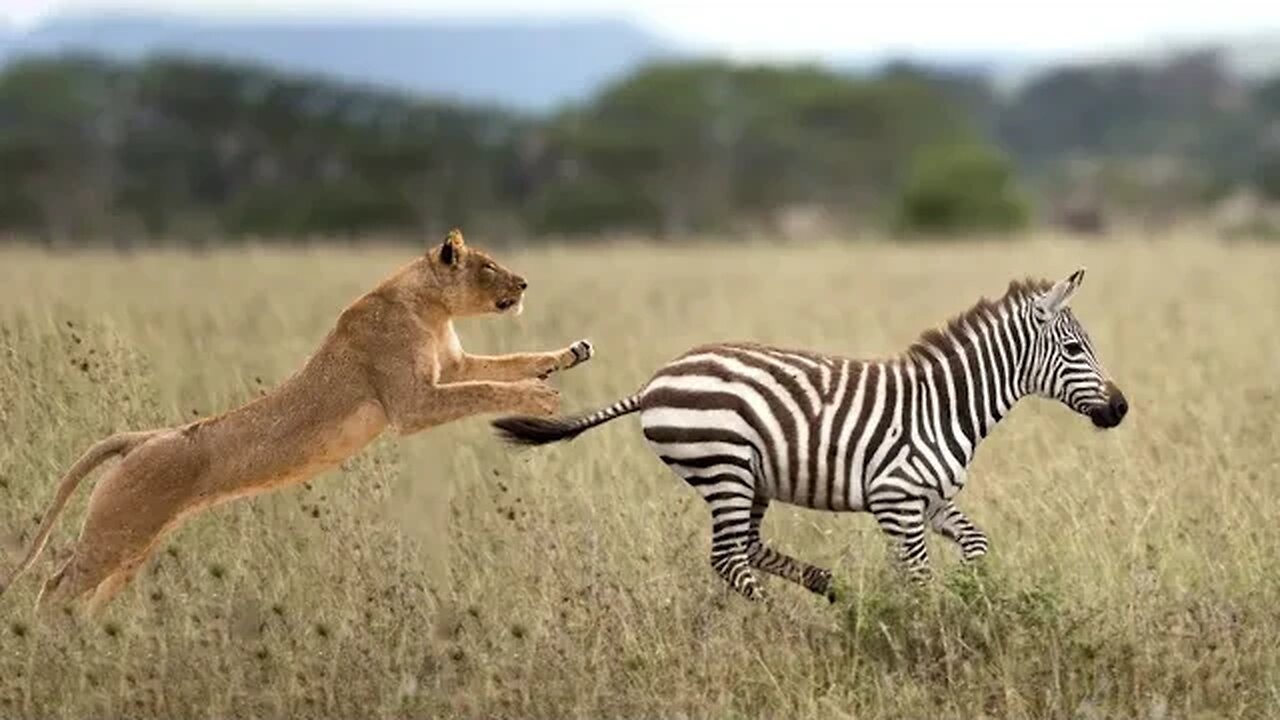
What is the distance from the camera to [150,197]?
56688mm

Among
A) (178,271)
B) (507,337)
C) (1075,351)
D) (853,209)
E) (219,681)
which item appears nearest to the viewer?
(219,681)

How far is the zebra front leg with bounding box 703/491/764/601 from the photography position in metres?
7.26

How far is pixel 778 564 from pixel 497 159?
5423 cm

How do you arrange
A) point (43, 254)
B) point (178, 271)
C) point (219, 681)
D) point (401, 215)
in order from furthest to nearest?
1. point (401, 215)
2. point (43, 254)
3. point (178, 271)
4. point (219, 681)

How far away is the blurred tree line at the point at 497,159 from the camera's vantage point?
5403 centimetres

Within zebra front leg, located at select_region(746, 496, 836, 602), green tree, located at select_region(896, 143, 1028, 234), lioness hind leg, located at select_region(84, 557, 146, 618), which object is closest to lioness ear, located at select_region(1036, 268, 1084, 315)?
zebra front leg, located at select_region(746, 496, 836, 602)

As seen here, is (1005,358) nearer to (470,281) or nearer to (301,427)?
(470,281)

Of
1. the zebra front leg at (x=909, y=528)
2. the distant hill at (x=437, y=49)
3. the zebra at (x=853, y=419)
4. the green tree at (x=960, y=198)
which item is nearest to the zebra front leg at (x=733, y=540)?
the zebra at (x=853, y=419)

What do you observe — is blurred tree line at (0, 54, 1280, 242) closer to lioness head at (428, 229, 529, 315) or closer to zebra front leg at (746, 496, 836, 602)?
lioness head at (428, 229, 529, 315)

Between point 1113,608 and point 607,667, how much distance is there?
1686 millimetres

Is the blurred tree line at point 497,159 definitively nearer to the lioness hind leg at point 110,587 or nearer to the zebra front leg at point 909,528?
the zebra front leg at point 909,528

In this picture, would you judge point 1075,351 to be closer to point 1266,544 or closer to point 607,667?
point 1266,544

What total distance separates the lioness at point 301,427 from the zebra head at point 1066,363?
1.51m

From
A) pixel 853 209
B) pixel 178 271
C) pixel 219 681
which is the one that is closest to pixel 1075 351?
pixel 219 681
